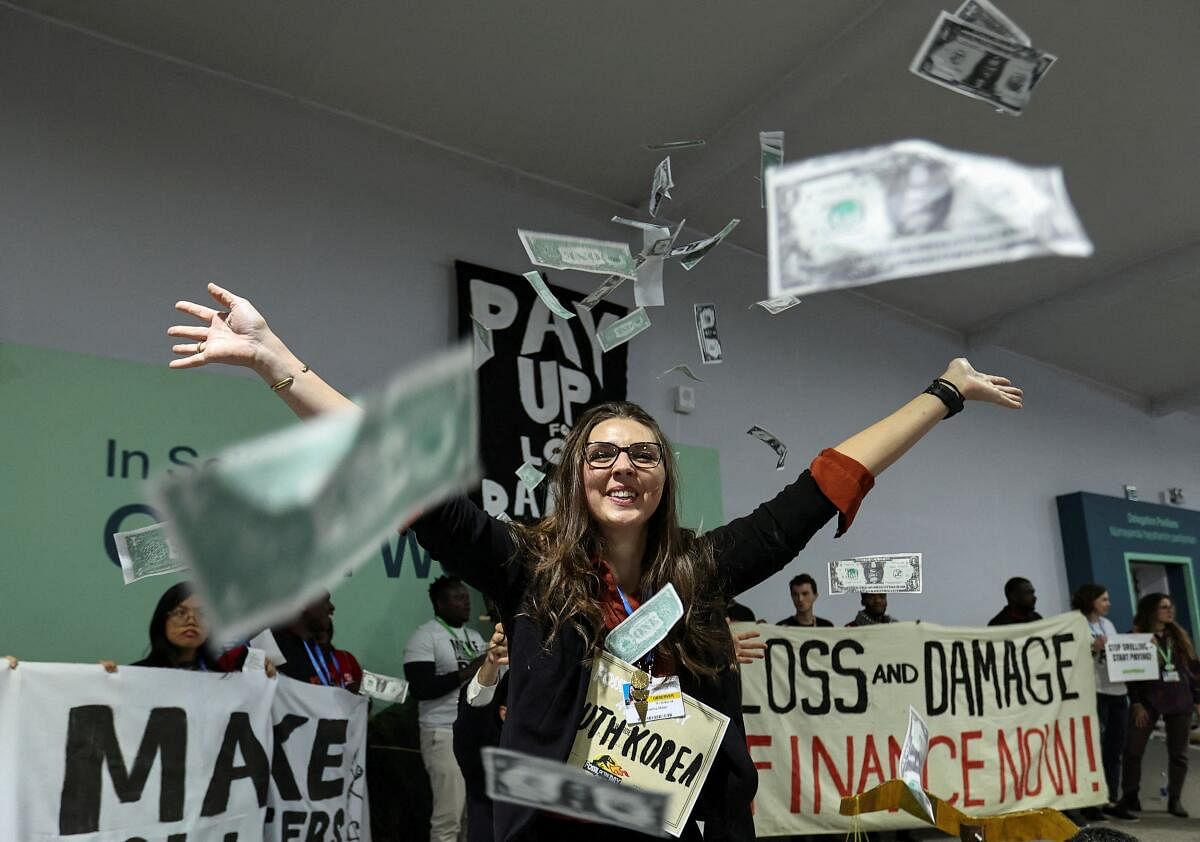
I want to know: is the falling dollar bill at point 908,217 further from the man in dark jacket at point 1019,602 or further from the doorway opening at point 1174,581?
the doorway opening at point 1174,581

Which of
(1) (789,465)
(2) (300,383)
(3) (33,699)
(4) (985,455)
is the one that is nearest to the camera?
(2) (300,383)

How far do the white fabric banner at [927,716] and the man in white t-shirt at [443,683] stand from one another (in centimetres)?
131

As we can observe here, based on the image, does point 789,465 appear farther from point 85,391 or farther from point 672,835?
point 672,835

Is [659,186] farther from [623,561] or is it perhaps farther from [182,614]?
[182,614]

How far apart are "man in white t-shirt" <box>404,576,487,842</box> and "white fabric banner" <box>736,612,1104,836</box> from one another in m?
1.31

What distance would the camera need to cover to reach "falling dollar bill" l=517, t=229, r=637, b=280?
62.5 inches

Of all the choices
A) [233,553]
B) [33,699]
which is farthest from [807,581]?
[233,553]

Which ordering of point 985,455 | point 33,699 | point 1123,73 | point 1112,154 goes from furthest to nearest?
point 985,455
point 1112,154
point 1123,73
point 33,699

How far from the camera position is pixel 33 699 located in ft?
8.43

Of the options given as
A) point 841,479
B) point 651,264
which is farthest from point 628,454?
point 651,264

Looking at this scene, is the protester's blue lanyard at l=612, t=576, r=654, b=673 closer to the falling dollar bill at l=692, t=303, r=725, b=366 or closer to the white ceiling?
the falling dollar bill at l=692, t=303, r=725, b=366

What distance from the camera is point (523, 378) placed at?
17.4ft

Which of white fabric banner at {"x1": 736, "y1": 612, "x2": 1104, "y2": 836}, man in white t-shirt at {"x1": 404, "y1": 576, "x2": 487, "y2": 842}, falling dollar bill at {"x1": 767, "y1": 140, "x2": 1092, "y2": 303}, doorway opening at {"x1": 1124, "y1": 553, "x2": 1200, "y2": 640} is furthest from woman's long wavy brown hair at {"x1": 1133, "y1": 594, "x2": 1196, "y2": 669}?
falling dollar bill at {"x1": 767, "y1": 140, "x2": 1092, "y2": 303}

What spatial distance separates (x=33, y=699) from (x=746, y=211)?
4871 millimetres
